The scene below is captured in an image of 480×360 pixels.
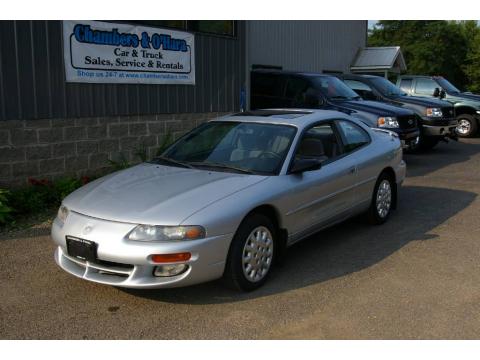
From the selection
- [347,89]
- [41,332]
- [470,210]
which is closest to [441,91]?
[347,89]

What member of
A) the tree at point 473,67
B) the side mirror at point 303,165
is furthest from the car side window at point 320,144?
the tree at point 473,67

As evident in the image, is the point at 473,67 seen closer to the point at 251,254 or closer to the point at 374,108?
the point at 374,108

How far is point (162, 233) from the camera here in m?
3.91

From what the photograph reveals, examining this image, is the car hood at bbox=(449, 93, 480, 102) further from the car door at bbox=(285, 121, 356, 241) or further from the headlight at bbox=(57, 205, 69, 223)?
the headlight at bbox=(57, 205, 69, 223)

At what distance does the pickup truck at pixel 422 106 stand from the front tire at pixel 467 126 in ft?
11.3

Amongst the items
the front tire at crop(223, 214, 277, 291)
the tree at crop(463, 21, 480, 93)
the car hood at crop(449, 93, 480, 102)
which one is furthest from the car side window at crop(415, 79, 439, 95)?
the tree at crop(463, 21, 480, 93)

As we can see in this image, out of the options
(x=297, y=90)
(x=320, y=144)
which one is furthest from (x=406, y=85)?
(x=320, y=144)

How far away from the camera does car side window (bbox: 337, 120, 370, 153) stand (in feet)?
19.2

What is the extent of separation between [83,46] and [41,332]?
544 centimetres

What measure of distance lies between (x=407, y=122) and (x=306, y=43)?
9.39 meters

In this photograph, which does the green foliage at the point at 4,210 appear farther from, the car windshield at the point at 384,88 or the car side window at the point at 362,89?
the car windshield at the point at 384,88

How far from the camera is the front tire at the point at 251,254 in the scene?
4199mm

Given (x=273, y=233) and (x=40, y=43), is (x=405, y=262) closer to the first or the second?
(x=273, y=233)

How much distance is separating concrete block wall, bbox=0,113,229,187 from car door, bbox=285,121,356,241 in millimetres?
4195
